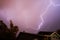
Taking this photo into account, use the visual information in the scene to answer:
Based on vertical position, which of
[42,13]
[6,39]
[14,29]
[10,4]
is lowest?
[6,39]

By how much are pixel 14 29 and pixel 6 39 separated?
0.71ft

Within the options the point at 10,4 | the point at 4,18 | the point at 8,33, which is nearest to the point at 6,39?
the point at 8,33

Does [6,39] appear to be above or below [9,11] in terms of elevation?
below

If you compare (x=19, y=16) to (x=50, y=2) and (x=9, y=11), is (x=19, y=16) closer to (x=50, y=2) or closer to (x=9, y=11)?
(x=9, y=11)

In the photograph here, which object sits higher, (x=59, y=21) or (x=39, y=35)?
(x=59, y=21)

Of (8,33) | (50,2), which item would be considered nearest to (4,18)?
(8,33)

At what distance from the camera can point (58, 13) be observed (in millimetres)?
1871

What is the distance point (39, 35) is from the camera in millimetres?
1796

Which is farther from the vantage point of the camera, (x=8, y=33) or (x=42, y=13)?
(x=42, y=13)

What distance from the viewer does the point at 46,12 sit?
1901 millimetres

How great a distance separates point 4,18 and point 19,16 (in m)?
0.19

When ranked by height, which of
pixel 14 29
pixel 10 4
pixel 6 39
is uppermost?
pixel 10 4

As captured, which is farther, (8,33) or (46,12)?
(46,12)

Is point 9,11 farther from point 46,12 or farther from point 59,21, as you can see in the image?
point 59,21
